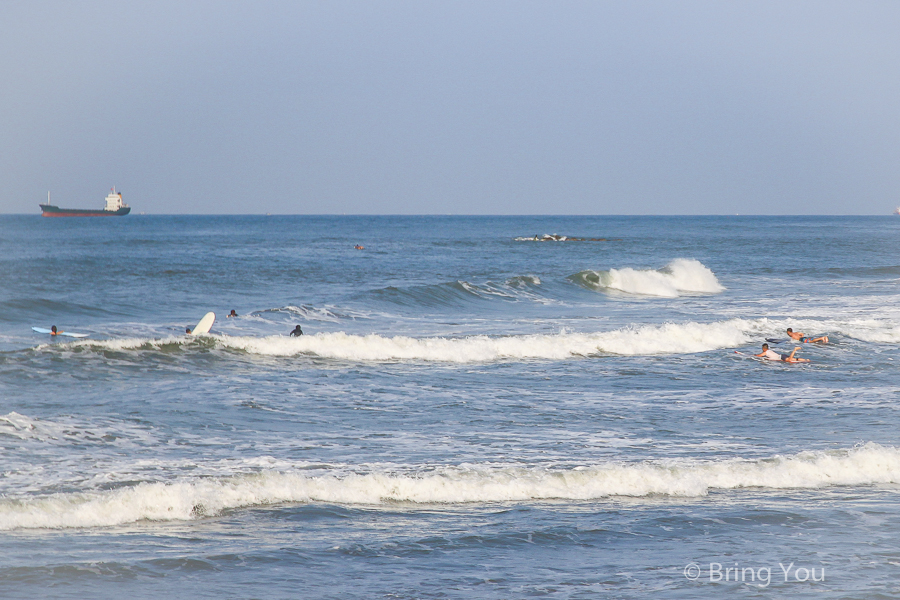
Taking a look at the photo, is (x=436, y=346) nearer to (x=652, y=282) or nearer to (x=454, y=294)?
(x=454, y=294)

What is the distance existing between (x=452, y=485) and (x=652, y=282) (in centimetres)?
3432

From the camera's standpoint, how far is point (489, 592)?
725 cm

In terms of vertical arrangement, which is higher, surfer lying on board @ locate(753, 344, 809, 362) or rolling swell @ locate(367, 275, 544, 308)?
rolling swell @ locate(367, 275, 544, 308)

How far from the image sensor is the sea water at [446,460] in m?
7.71

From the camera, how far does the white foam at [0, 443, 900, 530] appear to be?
9062 millimetres

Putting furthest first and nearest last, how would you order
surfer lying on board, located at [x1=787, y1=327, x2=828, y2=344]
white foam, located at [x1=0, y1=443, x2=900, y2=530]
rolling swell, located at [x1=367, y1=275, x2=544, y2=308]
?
1. rolling swell, located at [x1=367, y1=275, x2=544, y2=308]
2. surfer lying on board, located at [x1=787, y1=327, x2=828, y2=344]
3. white foam, located at [x1=0, y1=443, x2=900, y2=530]

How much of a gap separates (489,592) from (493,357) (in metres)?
13.7

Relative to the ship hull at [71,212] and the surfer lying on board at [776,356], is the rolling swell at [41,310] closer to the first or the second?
the surfer lying on board at [776,356]

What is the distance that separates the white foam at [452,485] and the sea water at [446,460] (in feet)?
0.10

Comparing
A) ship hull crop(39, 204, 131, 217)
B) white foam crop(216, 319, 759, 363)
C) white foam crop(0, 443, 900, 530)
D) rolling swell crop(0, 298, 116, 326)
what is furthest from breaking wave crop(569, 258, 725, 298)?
ship hull crop(39, 204, 131, 217)

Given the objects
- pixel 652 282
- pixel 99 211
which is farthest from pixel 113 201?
pixel 652 282

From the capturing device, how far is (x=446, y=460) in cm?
1135

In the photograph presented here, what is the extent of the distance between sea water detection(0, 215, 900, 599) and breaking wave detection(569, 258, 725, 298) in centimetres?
1346

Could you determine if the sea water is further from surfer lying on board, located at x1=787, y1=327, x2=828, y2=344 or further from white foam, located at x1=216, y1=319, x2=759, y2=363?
surfer lying on board, located at x1=787, y1=327, x2=828, y2=344
